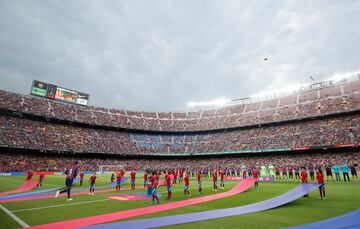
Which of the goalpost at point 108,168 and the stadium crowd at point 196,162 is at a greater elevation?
the stadium crowd at point 196,162

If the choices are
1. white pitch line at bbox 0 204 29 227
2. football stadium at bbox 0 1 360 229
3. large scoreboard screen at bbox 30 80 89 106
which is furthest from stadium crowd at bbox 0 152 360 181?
white pitch line at bbox 0 204 29 227

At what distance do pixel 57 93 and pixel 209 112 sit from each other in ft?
155

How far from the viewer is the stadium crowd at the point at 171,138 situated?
44.1 metres

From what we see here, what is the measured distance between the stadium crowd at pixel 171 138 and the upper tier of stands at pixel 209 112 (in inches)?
87.4

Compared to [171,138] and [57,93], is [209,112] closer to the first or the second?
[171,138]

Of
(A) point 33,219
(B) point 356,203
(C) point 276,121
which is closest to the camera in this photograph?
(A) point 33,219

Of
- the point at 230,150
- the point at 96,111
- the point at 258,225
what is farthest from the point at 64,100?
the point at 258,225

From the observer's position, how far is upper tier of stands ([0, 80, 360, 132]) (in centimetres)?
4941

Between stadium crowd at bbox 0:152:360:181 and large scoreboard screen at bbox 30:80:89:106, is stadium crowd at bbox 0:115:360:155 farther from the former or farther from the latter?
large scoreboard screen at bbox 30:80:89:106

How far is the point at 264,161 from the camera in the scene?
49.0 meters

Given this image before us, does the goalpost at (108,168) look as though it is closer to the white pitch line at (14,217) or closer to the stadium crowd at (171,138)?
the stadium crowd at (171,138)

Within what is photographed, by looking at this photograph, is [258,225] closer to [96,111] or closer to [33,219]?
[33,219]

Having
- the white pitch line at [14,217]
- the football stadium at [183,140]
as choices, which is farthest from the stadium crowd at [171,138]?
the white pitch line at [14,217]

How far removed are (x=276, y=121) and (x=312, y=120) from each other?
7.77 meters
